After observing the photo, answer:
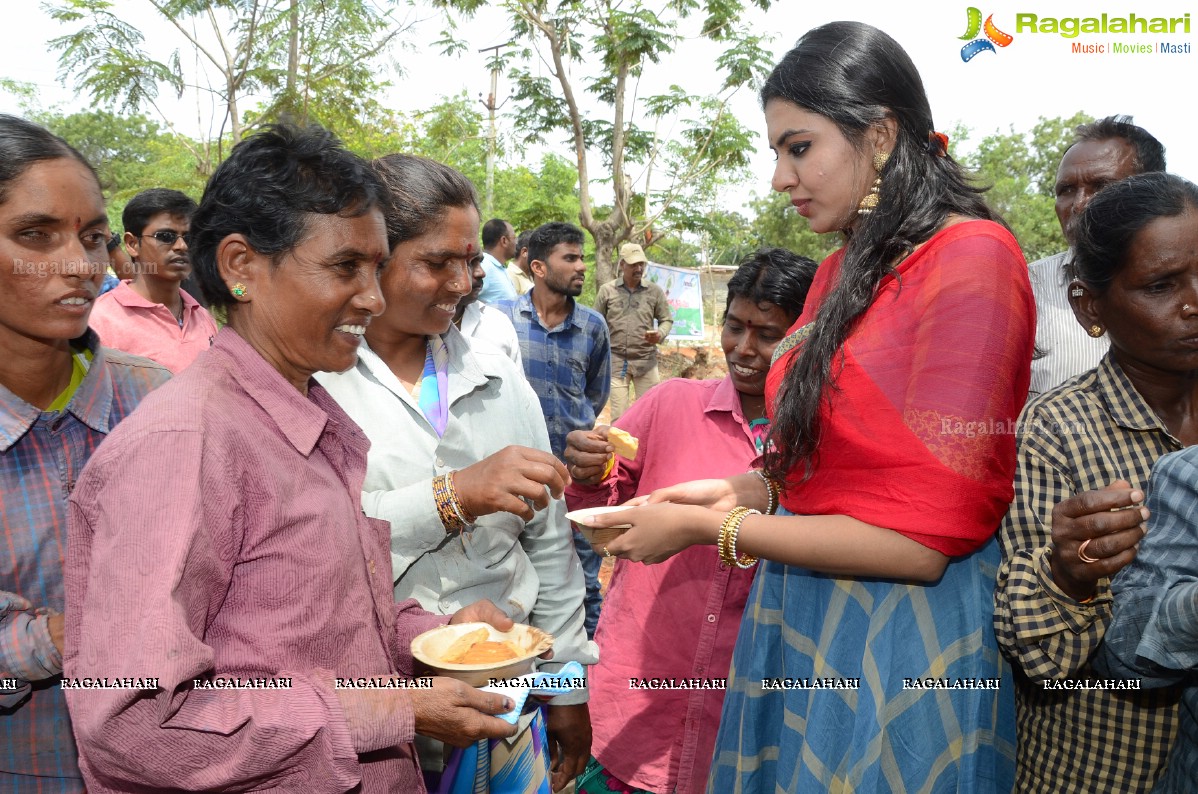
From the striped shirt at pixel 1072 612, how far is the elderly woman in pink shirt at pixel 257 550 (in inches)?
46.3

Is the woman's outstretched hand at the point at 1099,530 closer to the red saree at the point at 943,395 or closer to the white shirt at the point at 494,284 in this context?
the red saree at the point at 943,395

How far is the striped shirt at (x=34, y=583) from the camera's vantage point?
171 cm

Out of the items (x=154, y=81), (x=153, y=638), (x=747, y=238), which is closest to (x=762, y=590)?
(x=153, y=638)

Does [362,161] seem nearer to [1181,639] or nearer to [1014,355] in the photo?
[1014,355]

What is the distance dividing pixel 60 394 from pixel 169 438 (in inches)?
39.2

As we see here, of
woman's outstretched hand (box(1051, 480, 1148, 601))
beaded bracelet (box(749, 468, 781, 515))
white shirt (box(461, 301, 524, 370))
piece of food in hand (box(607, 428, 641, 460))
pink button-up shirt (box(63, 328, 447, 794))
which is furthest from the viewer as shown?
white shirt (box(461, 301, 524, 370))

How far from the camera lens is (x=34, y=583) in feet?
6.10

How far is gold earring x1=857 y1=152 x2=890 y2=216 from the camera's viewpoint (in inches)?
81.2

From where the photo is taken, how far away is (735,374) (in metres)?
3.00

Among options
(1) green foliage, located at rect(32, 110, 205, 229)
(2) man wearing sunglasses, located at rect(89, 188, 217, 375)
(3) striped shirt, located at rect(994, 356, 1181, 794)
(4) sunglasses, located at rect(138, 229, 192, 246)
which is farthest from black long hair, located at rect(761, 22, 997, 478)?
(1) green foliage, located at rect(32, 110, 205, 229)

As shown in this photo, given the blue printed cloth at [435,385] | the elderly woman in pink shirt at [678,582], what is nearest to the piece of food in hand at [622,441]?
the elderly woman in pink shirt at [678,582]

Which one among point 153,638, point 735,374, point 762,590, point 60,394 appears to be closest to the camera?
point 153,638

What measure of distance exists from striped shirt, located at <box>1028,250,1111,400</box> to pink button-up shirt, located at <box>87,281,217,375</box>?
415 centimetres

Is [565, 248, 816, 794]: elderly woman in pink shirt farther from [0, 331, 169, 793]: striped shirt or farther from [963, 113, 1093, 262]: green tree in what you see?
[963, 113, 1093, 262]: green tree
